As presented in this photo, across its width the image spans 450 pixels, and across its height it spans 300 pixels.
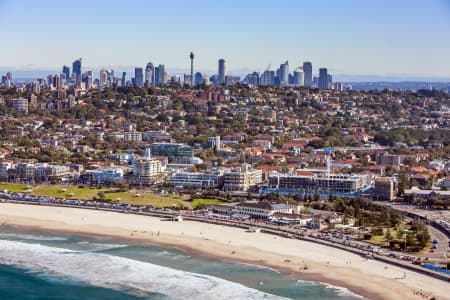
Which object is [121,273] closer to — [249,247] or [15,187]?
[249,247]

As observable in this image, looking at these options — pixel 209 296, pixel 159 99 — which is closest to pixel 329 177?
pixel 209 296

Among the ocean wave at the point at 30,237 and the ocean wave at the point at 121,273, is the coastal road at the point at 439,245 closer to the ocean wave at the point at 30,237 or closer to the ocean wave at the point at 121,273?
the ocean wave at the point at 121,273

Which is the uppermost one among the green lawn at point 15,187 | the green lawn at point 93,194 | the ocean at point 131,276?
the ocean at point 131,276

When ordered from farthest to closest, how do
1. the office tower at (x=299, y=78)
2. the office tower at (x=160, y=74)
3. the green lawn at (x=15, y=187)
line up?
the office tower at (x=299, y=78)
the office tower at (x=160, y=74)
the green lawn at (x=15, y=187)

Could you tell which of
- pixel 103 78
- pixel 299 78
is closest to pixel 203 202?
pixel 103 78

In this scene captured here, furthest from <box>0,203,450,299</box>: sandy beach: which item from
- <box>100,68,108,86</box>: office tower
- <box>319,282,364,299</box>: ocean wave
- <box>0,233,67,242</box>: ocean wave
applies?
<box>100,68,108,86</box>: office tower

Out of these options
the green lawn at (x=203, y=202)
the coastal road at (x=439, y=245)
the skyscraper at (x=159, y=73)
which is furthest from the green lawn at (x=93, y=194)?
the skyscraper at (x=159, y=73)

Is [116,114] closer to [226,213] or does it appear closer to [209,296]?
[226,213]

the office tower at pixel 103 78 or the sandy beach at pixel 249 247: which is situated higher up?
the office tower at pixel 103 78

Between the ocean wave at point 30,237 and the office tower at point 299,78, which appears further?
the office tower at point 299,78
